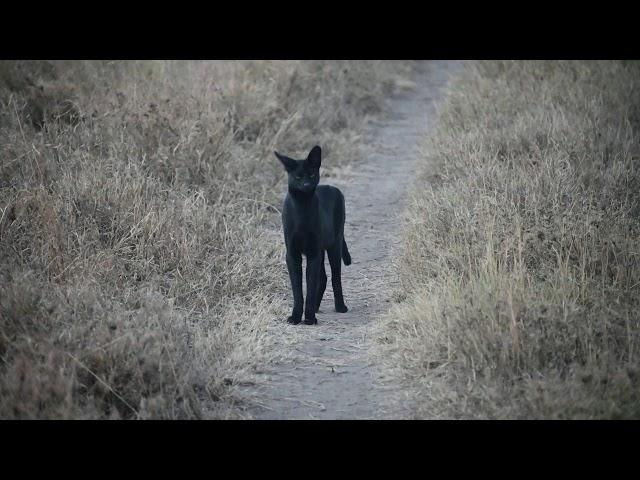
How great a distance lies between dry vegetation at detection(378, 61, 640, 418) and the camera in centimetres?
425

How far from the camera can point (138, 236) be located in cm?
630

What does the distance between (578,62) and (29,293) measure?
9841 millimetres

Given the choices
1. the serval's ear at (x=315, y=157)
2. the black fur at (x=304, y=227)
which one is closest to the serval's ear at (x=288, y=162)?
the black fur at (x=304, y=227)

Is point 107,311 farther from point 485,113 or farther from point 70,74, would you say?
point 485,113

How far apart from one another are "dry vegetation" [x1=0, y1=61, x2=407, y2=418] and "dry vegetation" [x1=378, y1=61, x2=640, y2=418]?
1265 mm

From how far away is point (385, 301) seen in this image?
6441 mm

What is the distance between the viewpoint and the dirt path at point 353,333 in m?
4.54

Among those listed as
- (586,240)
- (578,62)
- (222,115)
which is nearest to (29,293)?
(586,240)

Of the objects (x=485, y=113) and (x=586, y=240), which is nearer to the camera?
(x=586, y=240)

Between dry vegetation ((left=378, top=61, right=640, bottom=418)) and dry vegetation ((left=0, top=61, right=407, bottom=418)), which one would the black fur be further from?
dry vegetation ((left=378, top=61, right=640, bottom=418))

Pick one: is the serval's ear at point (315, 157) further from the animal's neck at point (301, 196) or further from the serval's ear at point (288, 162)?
the animal's neck at point (301, 196)

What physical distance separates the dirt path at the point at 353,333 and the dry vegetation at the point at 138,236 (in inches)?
10.5

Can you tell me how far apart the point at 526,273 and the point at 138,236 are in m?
3.27

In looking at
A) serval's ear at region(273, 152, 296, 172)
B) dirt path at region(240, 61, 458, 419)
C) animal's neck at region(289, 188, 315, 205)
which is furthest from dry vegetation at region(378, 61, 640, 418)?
serval's ear at region(273, 152, 296, 172)
